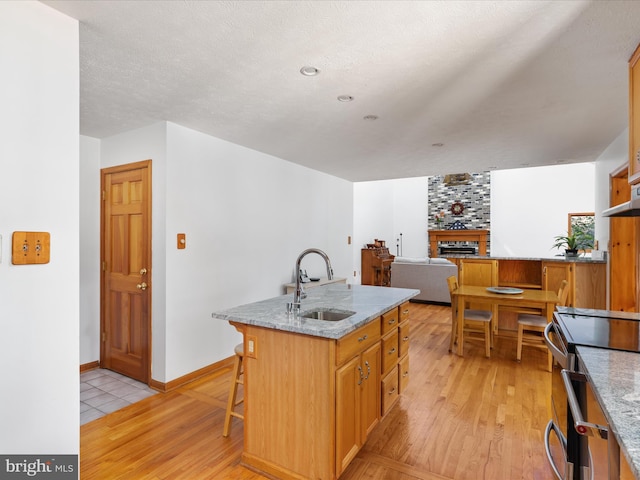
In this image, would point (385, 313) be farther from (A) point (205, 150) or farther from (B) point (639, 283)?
(B) point (639, 283)

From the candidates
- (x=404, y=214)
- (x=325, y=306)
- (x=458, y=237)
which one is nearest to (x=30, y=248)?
(x=325, y=306)

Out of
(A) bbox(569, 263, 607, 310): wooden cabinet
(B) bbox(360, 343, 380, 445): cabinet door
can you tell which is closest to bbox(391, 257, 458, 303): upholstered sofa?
(A) bbox(569, 263, 607, 310): wooden cabinet

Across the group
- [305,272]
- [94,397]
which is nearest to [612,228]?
[305,272]

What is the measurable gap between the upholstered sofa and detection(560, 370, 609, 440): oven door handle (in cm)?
519

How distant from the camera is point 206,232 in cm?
341

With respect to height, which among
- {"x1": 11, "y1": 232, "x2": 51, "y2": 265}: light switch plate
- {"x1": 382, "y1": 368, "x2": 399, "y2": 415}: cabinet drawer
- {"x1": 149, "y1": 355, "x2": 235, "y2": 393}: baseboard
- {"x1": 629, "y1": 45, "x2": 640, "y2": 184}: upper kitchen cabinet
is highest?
{"x1": 629, "y1": 45, "x2": 640, "y2": 184}: upper kitchen cabinet

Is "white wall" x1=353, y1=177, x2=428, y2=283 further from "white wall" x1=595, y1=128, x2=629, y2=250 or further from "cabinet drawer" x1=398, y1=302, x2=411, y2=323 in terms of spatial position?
"cabinet drawer" x1=398, y1=302, x2=411, y2=323

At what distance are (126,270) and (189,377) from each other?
3.81 feet

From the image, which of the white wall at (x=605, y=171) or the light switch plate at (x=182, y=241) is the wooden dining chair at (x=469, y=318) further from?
the light switch plate at (x=182, y=241)

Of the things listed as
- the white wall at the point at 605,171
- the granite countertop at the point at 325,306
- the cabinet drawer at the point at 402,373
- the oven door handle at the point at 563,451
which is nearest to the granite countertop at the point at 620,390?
the oven door handle at the point at 563,451

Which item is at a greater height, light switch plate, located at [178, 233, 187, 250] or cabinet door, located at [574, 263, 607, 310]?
light switch plate, located at [178, 233, 187, 250]

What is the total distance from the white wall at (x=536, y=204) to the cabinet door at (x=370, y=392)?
8242mm

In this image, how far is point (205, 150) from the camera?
339cm

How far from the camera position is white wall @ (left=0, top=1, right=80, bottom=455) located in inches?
56.8
